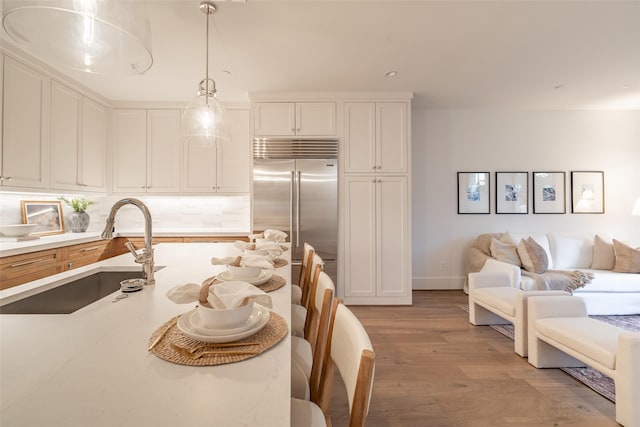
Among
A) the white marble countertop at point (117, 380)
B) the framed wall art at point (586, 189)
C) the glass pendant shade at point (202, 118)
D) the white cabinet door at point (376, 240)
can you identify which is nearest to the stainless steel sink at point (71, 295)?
the white marble countertop at point (117, 380)

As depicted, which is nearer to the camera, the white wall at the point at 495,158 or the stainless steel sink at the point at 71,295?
the stainless steel sink at the point at 71,295

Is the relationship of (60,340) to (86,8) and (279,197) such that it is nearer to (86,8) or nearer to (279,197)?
(86,8)

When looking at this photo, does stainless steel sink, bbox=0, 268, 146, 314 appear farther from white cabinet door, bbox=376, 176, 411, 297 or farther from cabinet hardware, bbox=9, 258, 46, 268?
white cabinet door, bbox=376, 176, 411, 297

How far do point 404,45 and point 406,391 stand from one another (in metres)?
2.82

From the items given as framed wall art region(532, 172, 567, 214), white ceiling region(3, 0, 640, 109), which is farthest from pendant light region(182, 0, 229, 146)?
framed wall art region(532, 172, 567, 214)

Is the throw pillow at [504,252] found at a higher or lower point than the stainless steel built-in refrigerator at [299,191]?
lower

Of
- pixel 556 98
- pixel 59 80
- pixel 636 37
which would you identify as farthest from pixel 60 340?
pixel 556 98

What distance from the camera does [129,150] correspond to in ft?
12.5

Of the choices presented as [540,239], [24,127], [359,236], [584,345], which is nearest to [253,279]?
[584,345]

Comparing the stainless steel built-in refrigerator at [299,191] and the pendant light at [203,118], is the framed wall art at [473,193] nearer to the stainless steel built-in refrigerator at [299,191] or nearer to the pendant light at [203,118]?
the stainless steel built-in refrigerator at [299,191]

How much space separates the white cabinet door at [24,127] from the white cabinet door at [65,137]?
0.09m

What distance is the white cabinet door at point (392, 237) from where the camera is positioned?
3.58 m

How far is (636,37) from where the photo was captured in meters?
2.43

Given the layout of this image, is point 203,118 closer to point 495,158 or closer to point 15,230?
point 15,230
